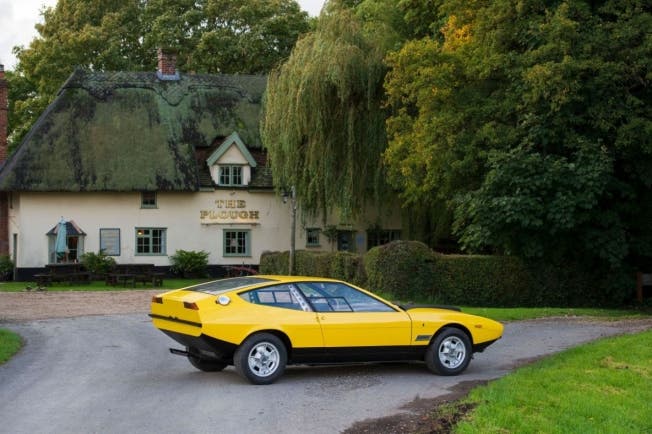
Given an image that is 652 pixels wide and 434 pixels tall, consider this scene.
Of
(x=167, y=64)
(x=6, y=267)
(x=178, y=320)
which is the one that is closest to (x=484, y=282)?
(x=178, y=320)

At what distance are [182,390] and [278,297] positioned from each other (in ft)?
5.93

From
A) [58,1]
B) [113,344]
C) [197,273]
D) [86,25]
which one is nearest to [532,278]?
[113,344]

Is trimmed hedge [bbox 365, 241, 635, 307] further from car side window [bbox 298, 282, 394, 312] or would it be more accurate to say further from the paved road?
car side window [bbox 298, 282, 394, 312]

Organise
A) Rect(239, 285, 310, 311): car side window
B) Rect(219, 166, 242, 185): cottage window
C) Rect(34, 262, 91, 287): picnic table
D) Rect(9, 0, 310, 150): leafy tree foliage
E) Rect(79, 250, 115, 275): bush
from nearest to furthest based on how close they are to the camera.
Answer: Rect(239, 285, 310, 311): car side window → Rect(34, 262, 91, 287): picnic table → Rect(79, 250, 115, 275): bush → Rect(219, 166, 242, 185): cottage window → Rect(9, 0, 310, 150): leafy tree foliage

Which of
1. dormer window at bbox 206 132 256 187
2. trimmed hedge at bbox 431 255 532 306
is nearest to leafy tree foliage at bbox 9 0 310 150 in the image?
dormer window at bbox 206 132 256 187

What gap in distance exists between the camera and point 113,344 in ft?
53.0

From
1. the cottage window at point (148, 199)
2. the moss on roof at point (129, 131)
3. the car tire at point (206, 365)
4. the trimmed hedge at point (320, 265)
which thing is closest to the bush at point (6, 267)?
the moss on roof at point (129, 131)

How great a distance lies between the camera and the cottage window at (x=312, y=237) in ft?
137

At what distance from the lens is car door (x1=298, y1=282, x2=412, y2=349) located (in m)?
11.9

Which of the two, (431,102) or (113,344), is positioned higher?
(431,102)

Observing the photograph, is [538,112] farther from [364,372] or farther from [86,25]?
[86,25]

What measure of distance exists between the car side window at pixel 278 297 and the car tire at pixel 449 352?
1958mm

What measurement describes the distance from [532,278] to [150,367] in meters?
16.2

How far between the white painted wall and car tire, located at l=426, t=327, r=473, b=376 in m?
25.7
